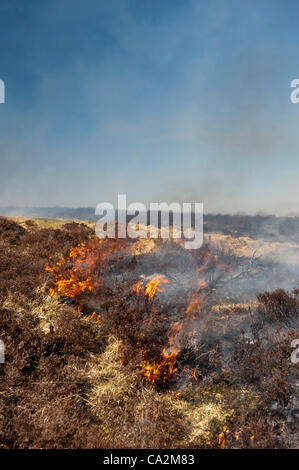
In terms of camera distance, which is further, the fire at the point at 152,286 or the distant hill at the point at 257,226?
the distant hill at the point at 257,226

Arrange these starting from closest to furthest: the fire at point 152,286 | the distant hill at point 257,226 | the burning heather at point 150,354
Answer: the burning heather at point 150,354
the fire at point 152,286
the distant hill at point 257,226

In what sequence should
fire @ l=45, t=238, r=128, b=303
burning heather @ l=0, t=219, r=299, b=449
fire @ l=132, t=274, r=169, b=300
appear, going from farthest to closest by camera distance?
fire @ l=45, t=238, r=128, b=303 → fire @ l=132, t=274, r=169, b=300 → burning heather @ l=0, t=219, r=299, b=449

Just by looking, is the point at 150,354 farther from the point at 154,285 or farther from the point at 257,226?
the point at 257,226

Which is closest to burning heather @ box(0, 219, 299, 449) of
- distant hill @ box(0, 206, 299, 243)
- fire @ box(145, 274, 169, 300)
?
fire @ box(145, 274, 169, 300)

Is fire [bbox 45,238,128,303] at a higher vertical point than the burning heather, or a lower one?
higher

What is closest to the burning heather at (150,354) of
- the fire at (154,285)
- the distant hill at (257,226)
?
the fire at (154,285)

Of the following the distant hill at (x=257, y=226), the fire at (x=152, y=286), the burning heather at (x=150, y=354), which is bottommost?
the burning heather at (x=150, y=354)

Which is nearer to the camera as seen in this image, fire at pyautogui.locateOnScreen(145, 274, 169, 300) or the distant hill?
fire at pyautogui.locateOnScreen(145, 274, 169, 300)

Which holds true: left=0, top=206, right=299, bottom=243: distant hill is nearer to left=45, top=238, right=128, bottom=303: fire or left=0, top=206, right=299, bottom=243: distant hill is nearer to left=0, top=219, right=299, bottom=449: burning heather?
left=0, top=219, right=299, bottom=449: burning heather

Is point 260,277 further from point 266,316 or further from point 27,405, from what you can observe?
point 27,405

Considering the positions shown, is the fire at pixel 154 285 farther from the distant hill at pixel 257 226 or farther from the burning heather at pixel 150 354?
the distant hill at pixel 257 226

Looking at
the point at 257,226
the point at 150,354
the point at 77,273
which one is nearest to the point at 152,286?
the point at 150,354

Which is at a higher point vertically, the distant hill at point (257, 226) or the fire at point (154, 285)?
the distant hill at point (257, 226)

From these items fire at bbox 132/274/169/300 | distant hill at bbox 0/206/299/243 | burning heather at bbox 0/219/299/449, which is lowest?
burning heather at bbox 0/219/299/449
